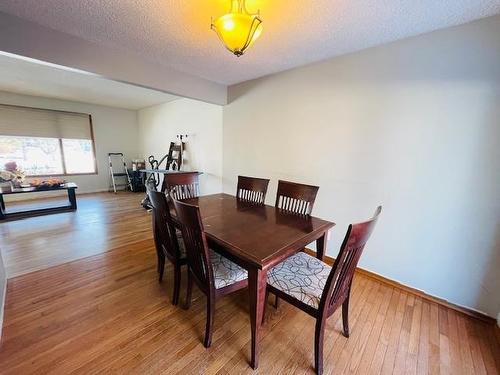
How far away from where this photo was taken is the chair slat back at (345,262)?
997 mm

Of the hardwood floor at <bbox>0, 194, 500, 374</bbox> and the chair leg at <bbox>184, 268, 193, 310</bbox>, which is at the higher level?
the chair leg at <bbox>184, 268, 193, 310</bbox>

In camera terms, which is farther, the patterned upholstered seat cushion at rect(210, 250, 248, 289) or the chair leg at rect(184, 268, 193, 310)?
the chair leg at rect(184, 268, 193, 310)

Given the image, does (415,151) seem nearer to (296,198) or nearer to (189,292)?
(296,198)

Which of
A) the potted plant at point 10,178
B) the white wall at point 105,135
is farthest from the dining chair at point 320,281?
the white wall at point 105,135

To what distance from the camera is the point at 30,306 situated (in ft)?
5.55

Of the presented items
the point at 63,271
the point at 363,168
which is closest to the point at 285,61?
the point at 363,168

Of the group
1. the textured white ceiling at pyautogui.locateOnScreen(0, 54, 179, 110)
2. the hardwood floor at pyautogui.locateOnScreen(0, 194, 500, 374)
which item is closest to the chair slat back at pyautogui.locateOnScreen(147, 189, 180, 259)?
the hardwood floor at pyautogui.locateOnScreen(0, 194, 500, 374)

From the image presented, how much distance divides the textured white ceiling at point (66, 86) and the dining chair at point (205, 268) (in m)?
2.57

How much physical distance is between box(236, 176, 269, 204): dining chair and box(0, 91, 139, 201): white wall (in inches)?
207

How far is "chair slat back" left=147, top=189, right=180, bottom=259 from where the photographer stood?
5.10ft

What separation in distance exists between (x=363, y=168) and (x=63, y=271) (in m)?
3.25

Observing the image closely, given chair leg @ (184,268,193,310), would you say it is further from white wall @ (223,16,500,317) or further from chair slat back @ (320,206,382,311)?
white wall @ (223,16,500,317)

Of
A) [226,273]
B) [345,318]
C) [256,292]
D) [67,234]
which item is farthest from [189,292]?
[67,234]

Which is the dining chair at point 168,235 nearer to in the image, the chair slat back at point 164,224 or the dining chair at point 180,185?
the chair slat back at point 164,224
